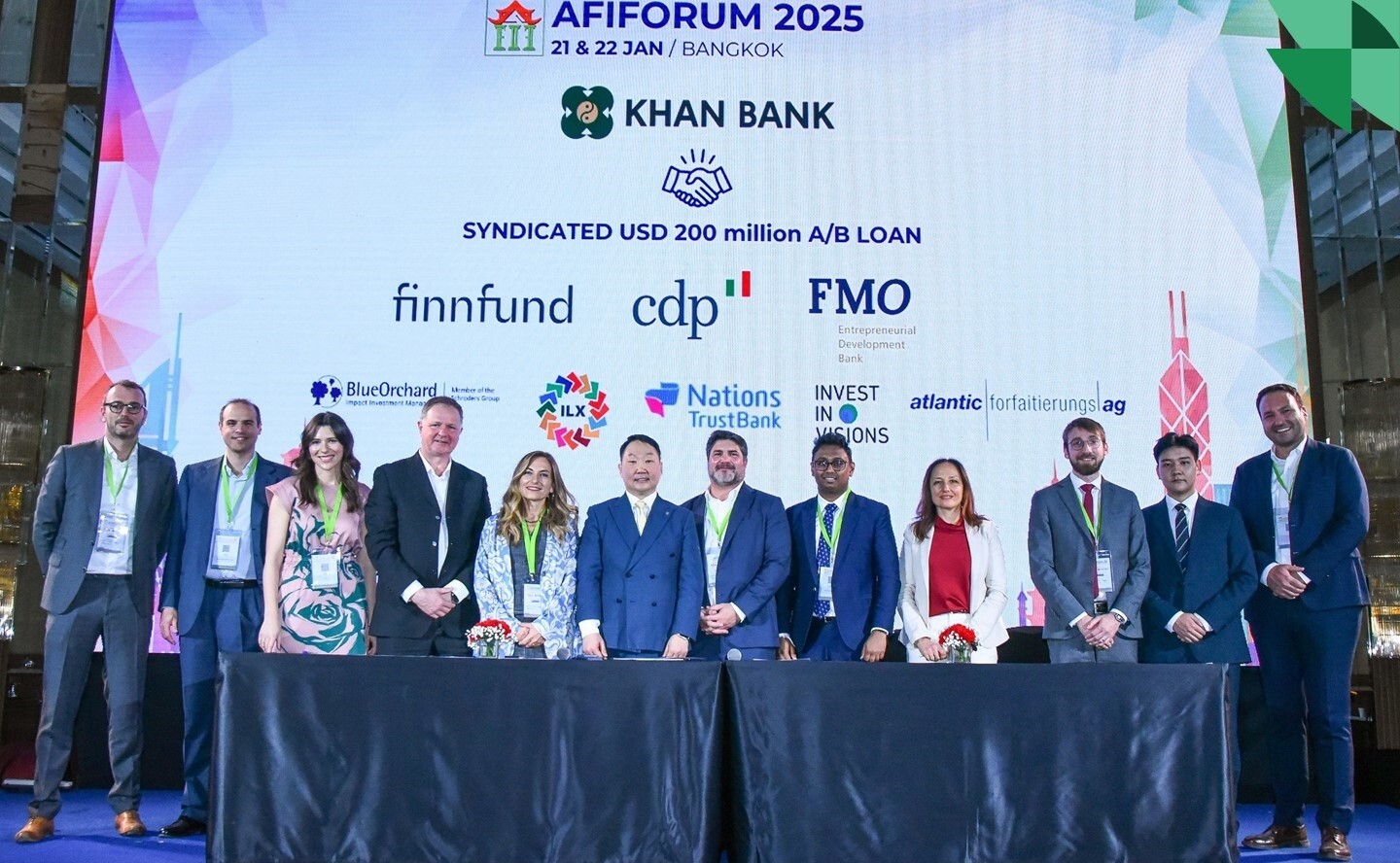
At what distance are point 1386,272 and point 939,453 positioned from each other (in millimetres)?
2282

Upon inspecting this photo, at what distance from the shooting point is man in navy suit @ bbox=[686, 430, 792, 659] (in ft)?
12.6

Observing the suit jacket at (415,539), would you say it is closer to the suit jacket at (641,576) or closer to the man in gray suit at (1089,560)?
the suit jacket at (641,576)

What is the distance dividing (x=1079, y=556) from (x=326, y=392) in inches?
120

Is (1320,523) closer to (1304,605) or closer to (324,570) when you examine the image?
(1304,605)

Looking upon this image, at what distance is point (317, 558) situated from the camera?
377 cm

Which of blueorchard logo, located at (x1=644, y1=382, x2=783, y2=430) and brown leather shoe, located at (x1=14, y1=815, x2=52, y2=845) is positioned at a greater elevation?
blueorchard logo, located at (x1=644, y1=382, x2=783, y2=430)

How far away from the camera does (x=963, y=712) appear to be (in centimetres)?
293

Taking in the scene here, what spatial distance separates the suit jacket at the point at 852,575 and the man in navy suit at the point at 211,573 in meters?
1.83

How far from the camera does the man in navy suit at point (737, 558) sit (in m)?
3.83

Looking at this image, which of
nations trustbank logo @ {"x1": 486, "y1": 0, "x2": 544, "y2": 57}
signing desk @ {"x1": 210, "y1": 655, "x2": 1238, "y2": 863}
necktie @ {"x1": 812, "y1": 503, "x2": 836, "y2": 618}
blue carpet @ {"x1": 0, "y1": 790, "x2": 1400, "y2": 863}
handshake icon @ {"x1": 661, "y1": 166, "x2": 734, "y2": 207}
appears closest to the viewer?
signing desk @ {"x1": 210, "y1": 655, "x2": 1238, "y2": 863}

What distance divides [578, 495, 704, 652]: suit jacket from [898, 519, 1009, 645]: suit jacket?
2.29ft

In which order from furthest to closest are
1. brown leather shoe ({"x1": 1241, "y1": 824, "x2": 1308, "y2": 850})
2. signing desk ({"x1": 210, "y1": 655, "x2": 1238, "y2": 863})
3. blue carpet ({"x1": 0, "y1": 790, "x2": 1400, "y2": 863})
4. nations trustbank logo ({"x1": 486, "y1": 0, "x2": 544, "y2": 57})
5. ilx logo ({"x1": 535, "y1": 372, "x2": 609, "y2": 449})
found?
nations trustbank logo ({"x1": 486, "y1": 0, "x2": 544, "y2": 57}), ilx logo ({"x1": 535, "y1": 372, "x2": 609, "y2": 449}), brown leather shoe ({"x1": 1241, "y1": 824, "x2": 1308, "y2": 850}), blue carpet ({"x1": 0, "y1": 790, "x2": 1400, "y2": 863}), signing desk ({"x1": 210, "y1": 655, "x2": 1238, "y2": 863})

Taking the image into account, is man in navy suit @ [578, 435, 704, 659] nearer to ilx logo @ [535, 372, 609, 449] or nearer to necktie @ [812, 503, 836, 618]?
necktie @ [812, 503, 836, 618]

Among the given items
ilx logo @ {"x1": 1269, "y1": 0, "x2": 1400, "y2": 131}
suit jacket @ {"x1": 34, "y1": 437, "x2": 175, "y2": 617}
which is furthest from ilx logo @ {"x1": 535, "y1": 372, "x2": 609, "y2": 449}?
ilx logo @ {"x1": 1269, "y1": 0, "x2": 1400, "y2": 131}
